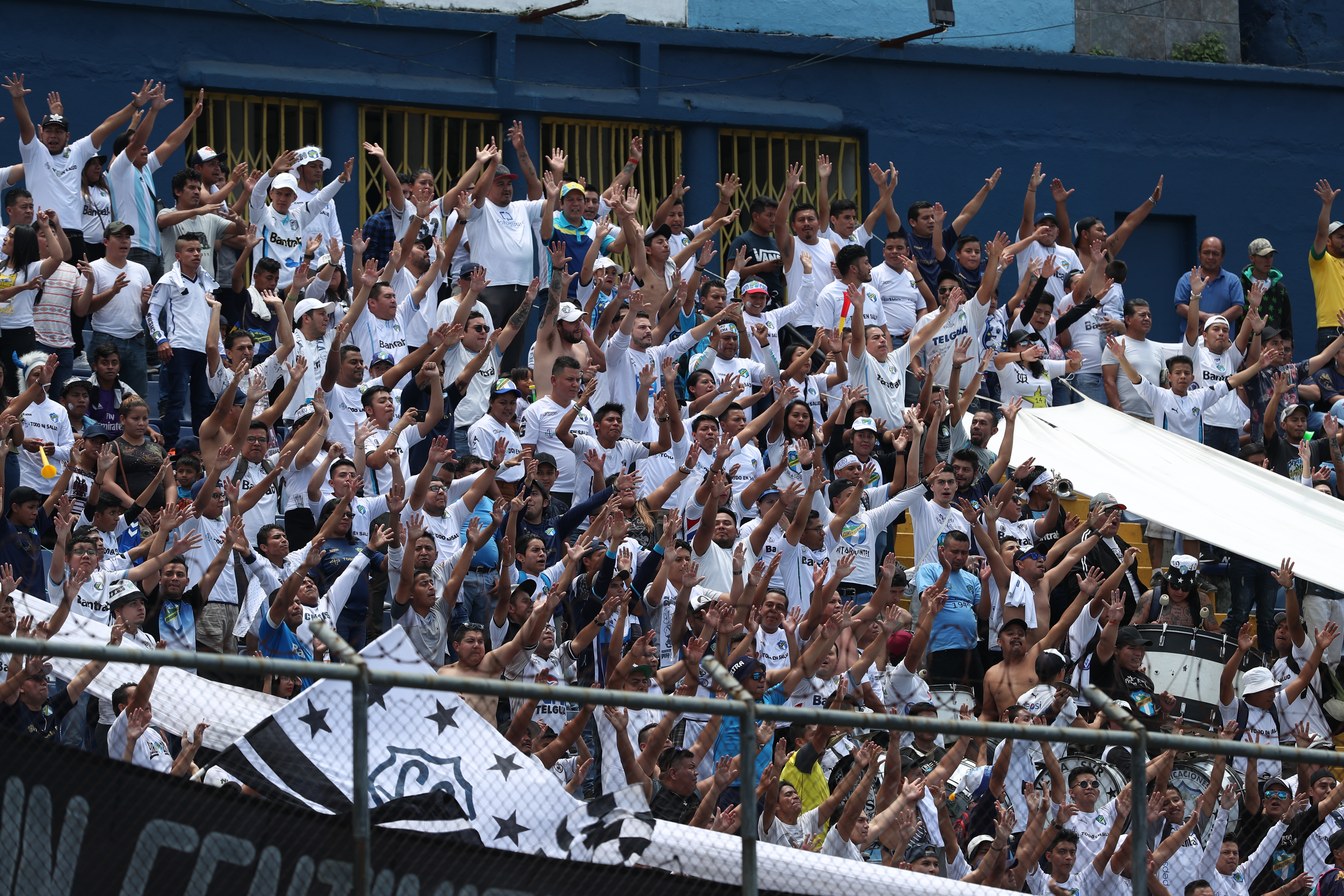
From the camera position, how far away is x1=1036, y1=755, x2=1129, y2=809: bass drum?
10305 mm

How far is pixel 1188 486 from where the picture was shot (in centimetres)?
1462

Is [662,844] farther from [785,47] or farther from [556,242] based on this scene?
[785,47]

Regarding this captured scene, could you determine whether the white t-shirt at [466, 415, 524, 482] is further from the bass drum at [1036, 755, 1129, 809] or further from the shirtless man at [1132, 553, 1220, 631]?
the bass drum at [1036, 755, 1129, 809]

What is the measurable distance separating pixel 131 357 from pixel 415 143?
245 inches

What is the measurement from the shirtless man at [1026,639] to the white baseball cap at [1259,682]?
1210 millimetres

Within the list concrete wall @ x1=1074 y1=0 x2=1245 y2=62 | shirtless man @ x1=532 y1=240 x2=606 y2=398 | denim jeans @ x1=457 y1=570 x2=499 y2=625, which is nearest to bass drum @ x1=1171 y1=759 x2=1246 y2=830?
denim jeans @ x1=457 y1=570 x2=499 y2=625

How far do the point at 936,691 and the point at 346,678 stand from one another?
23.3 ft

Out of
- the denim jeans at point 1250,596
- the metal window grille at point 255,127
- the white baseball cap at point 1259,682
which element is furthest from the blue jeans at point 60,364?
the denim jeans at point 1250,596

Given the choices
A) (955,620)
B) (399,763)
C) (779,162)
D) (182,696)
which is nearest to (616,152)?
(779,162)

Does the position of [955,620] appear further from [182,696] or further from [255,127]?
[255,127]

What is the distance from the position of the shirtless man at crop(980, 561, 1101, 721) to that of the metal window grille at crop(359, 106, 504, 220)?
8561mm

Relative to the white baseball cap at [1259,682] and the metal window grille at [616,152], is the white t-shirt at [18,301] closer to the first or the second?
the metal window grille at [616,152]

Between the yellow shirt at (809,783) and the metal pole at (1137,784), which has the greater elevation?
the metal pole at (1137,784)

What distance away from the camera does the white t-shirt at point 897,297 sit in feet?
53.6
